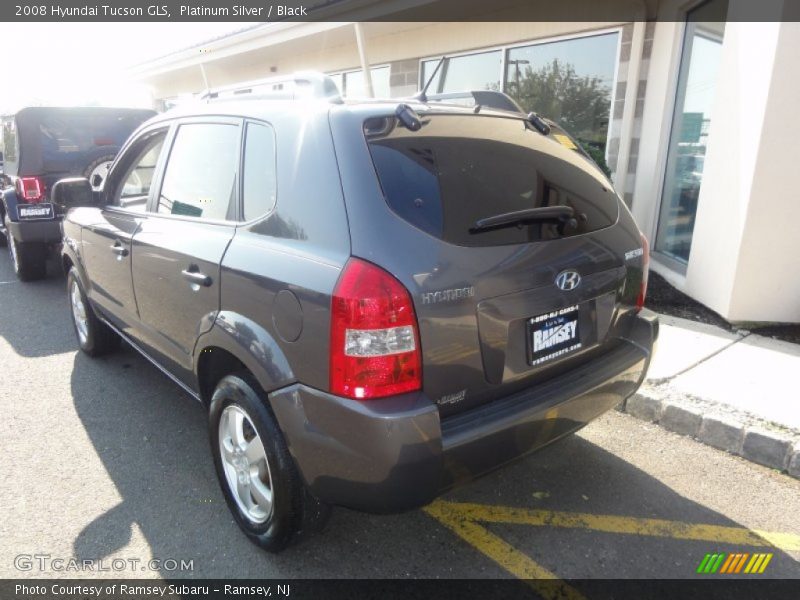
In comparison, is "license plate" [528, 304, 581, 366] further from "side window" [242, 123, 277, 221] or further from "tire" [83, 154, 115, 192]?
"tire" [83, 154, 115, 192]

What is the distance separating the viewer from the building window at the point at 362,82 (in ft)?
34.1

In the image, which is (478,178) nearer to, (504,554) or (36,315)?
(504,554)

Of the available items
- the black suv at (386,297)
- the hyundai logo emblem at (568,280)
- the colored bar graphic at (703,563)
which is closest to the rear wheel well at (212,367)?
the black suv at (386,297)

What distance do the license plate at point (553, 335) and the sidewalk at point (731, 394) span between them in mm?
1534

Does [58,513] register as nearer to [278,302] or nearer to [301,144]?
[278,302]

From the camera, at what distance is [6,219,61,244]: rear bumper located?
6.54 meters

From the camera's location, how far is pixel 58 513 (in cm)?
280

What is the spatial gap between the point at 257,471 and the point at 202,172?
59.7 inches

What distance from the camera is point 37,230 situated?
6578 mm

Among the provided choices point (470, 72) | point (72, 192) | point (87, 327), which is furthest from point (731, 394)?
point (470, 72)

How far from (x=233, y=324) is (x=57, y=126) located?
5775mm

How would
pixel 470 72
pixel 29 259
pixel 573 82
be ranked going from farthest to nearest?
pixel 470 72
pixel 573 82
pixel 29 259

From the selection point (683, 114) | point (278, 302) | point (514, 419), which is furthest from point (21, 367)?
point (683, 114)

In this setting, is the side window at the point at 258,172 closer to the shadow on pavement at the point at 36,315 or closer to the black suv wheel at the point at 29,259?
the shadow on pavement at the point at 36,315
